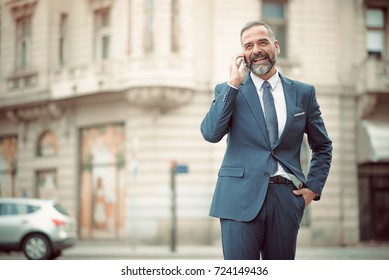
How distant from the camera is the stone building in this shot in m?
7.66

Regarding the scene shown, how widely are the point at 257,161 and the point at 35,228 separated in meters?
5.38

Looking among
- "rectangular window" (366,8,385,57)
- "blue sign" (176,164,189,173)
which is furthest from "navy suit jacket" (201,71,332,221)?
"blue sign" (176,164,189,173)

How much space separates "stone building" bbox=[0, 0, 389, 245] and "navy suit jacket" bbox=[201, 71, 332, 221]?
3.86 metres

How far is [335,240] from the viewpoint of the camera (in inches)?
322

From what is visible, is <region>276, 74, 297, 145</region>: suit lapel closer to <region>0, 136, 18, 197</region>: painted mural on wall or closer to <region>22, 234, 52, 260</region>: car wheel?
<region>22, 234, 52, 260</region>: car wheel

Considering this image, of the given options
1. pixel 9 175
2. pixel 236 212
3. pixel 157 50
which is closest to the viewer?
pixel 236 212

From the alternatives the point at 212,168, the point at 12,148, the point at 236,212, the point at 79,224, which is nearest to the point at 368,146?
the point at 212,168

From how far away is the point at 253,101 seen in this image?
127 inches

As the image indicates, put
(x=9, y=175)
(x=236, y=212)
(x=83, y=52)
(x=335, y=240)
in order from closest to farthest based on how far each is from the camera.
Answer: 1. (x=236, y=212)
2. (x=9, y=175)
3. (x=335, y=240)
4. (x=83, y=52)

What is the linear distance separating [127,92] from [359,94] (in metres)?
3.78

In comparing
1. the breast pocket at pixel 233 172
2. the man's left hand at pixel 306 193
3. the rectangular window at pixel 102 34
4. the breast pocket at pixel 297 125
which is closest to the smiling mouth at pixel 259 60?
the breast pocket at pixel 297 125

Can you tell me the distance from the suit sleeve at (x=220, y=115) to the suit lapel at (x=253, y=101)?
0.44ft

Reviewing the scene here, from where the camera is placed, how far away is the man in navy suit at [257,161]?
10.2 feet

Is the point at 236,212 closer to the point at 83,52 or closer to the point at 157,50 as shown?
the point at 83,52
